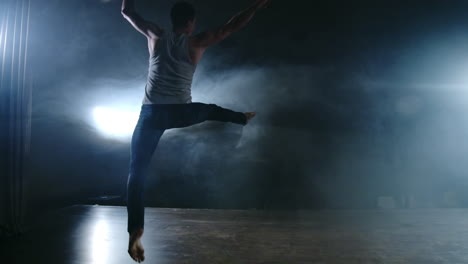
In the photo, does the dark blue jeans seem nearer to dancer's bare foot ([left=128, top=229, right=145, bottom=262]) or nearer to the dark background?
dancer's bare foot ([left=128, top=229, right=145, bottom=262])

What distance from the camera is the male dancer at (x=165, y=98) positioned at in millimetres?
2186

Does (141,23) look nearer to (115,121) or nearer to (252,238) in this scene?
(252,238)

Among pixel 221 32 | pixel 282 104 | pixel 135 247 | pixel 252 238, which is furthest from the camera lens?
pixel 282 104

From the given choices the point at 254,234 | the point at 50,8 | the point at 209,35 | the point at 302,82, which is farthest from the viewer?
the point at 302,82

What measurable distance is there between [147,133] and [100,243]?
4.09 feet

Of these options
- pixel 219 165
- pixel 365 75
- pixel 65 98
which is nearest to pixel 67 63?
pixel 65 98

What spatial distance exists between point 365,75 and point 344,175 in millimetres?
1525

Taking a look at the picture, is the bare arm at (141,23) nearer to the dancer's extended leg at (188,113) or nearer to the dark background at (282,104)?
the dancer's extended leg at (188,113)

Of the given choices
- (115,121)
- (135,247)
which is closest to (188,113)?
(135,247)

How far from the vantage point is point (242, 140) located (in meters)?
5.24

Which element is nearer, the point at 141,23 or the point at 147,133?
the point at 147,133

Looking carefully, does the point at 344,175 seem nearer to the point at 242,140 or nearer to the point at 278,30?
the point at 242,140

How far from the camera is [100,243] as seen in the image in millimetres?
2887

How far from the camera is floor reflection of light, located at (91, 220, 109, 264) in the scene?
244 centimetres
